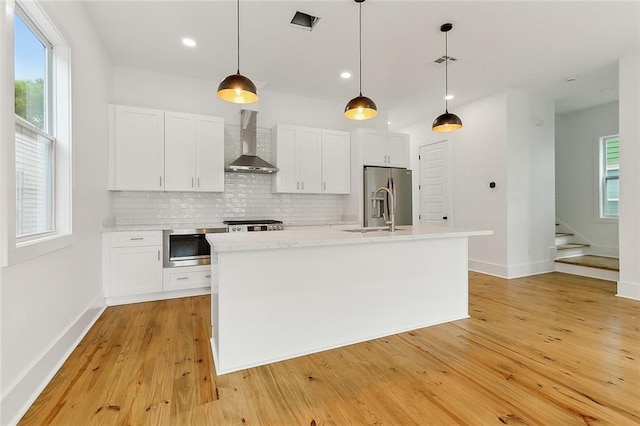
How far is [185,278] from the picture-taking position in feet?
12.7

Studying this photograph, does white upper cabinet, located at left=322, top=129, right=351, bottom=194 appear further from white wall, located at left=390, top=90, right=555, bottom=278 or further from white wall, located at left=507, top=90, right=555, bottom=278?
white wall, located at left=507, top=90, right=555, bottom=278

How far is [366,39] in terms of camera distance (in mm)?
3389

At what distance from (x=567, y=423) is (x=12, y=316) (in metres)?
3.00

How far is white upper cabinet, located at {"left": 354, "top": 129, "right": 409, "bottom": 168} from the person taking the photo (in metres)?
5.05

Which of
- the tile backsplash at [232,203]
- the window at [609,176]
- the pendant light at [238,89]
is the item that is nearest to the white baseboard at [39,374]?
the tile backsplash at [232,203]

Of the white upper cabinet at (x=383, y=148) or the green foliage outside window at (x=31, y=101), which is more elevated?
the white upper cabinet at (x=383, y=148)

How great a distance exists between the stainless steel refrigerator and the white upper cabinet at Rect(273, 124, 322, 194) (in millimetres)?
839

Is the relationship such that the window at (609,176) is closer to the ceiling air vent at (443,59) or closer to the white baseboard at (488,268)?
the white baseboard at (488,268)

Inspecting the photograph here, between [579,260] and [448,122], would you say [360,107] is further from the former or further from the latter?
[579,260]

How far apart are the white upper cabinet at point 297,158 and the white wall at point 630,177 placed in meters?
3.98

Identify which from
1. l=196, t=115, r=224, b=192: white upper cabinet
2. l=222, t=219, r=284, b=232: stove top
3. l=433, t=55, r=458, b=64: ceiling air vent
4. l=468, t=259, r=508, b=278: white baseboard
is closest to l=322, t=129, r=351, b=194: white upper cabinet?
l=222, t=219, r=284, b=232: stove top

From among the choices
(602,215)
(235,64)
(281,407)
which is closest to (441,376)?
→ (281,407)

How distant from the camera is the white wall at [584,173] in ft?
18.8

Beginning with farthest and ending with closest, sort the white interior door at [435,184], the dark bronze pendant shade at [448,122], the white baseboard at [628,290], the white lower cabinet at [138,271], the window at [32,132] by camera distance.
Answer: the white interior door at [435,184] → the white baseboard at [628,290] → the white lower cabinet at [138,271] → the dark bronze pendant shade at [448,122] → the window at [32,132]
